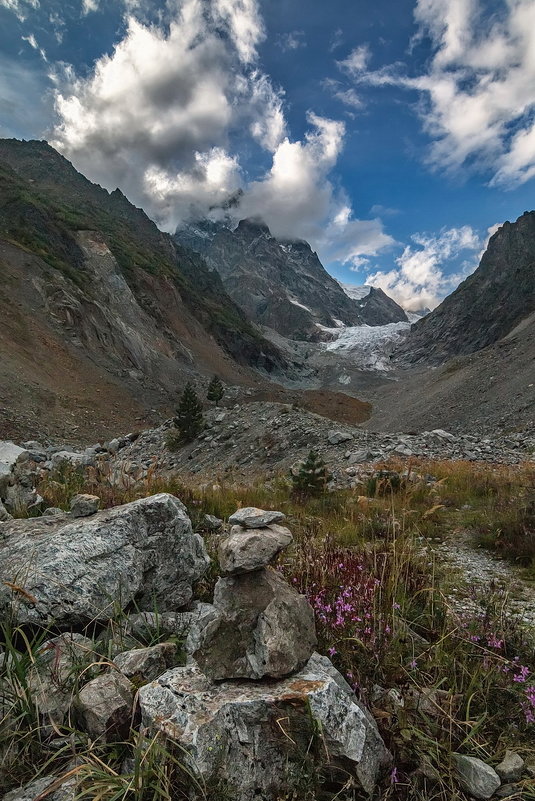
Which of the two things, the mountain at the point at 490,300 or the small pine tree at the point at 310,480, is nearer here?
the small pine tree at the point at 310,480

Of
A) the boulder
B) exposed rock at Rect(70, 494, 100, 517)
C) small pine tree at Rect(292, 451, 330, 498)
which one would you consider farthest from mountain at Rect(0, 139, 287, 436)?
the boulder

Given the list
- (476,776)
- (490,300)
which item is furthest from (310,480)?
(490,300)

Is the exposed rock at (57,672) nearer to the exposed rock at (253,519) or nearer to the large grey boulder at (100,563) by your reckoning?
the large grey boulder at (100,563)

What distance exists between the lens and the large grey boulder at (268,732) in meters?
1.87

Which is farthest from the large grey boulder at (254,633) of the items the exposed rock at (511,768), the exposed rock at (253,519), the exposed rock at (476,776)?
the exposed rock at (511,768)

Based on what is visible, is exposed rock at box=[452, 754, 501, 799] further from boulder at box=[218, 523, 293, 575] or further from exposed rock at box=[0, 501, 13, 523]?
exposed rock at box=[0, 501, 13, 523]

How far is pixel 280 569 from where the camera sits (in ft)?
13.2

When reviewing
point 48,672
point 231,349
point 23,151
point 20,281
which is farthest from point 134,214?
point 48,672

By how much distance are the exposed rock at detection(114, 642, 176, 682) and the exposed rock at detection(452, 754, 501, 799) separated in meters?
1.67

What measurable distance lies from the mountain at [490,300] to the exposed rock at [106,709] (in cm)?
12940

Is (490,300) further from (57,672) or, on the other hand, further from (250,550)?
(57,672)

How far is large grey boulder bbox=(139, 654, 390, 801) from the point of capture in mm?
1870

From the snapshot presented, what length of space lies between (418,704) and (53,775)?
187 centimetres

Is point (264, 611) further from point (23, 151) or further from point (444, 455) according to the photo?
point (23, 151)
